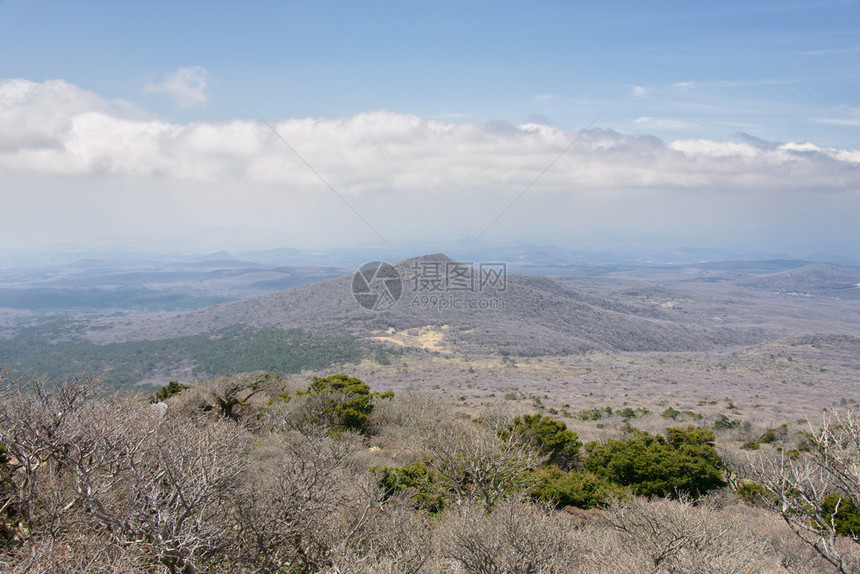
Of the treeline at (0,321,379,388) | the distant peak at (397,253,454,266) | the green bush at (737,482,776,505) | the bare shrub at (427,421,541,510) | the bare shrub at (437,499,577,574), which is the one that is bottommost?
the treeline at (0,321,379,388)

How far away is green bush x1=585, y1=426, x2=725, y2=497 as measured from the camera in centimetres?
1500

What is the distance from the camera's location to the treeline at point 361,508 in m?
7.36

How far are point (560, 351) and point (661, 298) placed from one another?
75485mm

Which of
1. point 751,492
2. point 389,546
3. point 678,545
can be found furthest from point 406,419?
point 678,545

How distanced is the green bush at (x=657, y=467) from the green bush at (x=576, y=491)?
1.02 m

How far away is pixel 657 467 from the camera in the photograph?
50.3 ft

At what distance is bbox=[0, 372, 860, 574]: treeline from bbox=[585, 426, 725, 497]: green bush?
66 mm

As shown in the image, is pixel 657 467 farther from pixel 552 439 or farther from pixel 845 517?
pixel 845 517

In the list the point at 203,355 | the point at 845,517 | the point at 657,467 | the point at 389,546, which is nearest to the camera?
the point at 389,546

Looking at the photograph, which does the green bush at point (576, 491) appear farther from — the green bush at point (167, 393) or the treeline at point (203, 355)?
the treeline at point (203, 355)

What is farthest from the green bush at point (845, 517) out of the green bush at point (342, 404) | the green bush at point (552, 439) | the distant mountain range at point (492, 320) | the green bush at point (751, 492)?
the distant mountain range at point (492, 320)

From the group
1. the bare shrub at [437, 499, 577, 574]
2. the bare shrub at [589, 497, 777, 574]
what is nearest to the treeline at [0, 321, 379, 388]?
the bare shrub at [437, 499, 577, 574]

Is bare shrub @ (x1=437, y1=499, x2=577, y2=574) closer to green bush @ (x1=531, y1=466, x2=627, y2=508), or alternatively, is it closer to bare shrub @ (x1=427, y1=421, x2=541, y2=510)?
bare shrub @ (x1=427, y1=421, x2=541, y2=510)

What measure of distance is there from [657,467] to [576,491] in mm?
3608
